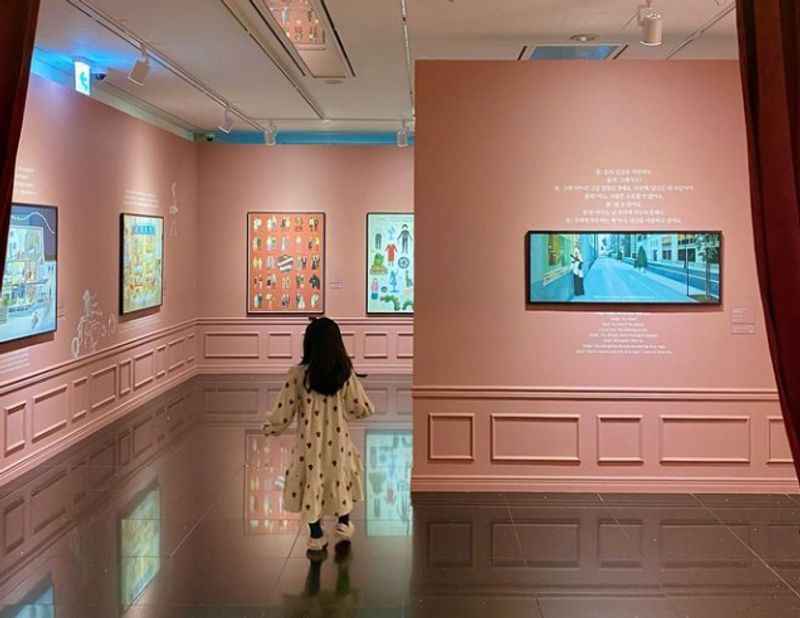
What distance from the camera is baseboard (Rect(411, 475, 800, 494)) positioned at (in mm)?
6562

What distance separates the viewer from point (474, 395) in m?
6.59

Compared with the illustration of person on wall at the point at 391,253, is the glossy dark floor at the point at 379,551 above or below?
below

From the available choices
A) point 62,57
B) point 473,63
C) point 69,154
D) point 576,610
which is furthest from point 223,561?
point 62,57

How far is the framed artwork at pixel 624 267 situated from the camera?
6492 mm

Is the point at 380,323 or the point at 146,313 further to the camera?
the point at 380,323

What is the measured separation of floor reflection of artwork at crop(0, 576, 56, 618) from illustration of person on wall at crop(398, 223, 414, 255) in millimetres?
8984

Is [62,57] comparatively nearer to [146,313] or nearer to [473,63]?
[146,313]

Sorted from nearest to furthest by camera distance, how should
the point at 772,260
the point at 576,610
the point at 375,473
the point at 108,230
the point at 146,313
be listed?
1. the point at 772,260
2. the point at 576,610
3. the point at 375,473
4. the point at 108,230
5. the point at 146,313

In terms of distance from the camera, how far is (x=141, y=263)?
10.2 m

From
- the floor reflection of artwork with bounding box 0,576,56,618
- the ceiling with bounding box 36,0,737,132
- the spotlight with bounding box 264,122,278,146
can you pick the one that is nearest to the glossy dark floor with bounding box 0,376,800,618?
the floor reflection of artwork with bounding box 0,576,56,618

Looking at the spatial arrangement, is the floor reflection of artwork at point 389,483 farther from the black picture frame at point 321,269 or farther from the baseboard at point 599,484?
the black picture frame at point 321,269

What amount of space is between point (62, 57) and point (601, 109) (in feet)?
17.1

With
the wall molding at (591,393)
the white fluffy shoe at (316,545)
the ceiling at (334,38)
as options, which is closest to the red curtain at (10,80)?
the white fluffy shoe at (316,545)

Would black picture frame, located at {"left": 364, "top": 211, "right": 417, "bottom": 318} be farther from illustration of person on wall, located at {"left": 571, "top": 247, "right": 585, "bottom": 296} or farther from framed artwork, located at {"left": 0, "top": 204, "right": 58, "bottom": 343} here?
illustration of person on wall, located at {"left": 571, "top": 247, "right": 585, "bottom": 296}
